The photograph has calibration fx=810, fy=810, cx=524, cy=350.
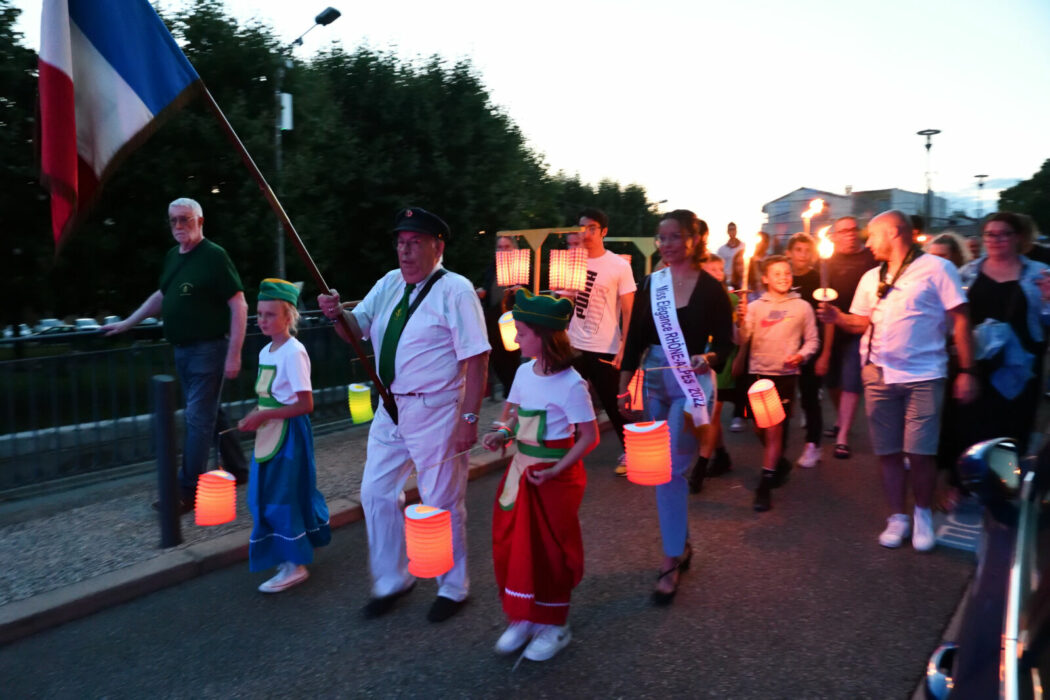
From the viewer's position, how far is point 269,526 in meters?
4.23

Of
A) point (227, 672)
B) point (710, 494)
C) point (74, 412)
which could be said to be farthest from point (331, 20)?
point (227, 672)

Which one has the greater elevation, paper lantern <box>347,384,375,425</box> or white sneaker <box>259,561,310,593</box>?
paper lantern <box>347,384,375,425</box>

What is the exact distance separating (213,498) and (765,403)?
3422 mm

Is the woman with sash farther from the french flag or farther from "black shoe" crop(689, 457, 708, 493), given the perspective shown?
the french flag

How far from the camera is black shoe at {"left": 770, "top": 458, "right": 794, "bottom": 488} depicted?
5.76 meters

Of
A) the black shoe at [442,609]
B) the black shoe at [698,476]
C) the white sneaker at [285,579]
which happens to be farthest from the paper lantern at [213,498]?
the black shoe at [698,476]

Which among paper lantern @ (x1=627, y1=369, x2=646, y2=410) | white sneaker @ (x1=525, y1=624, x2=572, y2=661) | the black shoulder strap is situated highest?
the black shoulder strap

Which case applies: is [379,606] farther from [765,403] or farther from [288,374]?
[765,403]

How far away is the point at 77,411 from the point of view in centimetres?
601

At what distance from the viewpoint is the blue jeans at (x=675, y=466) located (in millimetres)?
3971

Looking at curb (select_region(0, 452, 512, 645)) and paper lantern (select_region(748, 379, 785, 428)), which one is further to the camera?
paper lantern (select_region(748, 379, 785, 428))

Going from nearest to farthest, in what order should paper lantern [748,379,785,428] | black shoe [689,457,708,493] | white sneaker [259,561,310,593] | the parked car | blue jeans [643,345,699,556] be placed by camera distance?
1. the parked car
2. blue jeans [643,345,699,556]
3. white sneaker [259,561,310,593]
4. paper lantern [748,379,785,428]
5. black shoe [689,457,708,493]

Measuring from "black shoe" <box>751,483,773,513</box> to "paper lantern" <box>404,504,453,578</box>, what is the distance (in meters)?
2.82

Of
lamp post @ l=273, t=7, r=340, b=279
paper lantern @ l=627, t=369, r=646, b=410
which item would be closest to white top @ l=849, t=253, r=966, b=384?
paper lantern @ l=627, t=369, r=646, b=410
